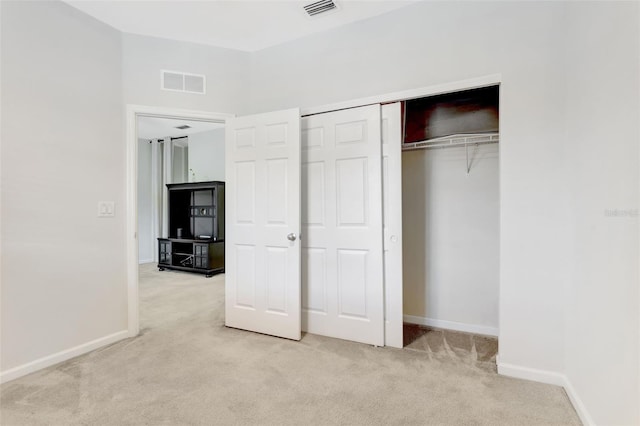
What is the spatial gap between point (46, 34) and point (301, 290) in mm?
2764

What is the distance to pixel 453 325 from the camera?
3049 millimetres

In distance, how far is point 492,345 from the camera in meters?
2.68

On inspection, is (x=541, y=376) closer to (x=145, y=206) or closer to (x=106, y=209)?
(x=106, y=209)

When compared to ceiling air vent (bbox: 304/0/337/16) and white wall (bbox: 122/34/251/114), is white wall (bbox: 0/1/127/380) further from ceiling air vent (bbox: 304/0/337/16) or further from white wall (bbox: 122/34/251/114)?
ceiling air vent (bbox: 304/0/337/16)

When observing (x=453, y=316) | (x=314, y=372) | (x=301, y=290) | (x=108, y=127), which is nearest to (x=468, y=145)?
(x=453, y=316)

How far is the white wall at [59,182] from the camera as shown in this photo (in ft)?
7.12

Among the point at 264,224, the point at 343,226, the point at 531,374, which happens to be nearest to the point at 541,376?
the point at 531,374

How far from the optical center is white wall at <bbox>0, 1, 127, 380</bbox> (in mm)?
2170

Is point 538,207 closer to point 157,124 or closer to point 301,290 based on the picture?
point 301,290

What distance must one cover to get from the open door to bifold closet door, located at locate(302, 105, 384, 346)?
20cm

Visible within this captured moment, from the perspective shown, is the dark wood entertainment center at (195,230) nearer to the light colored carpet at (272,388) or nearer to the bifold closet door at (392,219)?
the light colored carpet at (272,388)

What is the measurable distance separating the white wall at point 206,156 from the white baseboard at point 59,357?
401 centimetres

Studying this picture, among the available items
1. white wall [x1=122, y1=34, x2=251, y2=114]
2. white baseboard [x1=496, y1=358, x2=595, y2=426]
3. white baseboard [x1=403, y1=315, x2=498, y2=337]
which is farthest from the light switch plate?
white baseboard [x1=496, y1=358, x2=595, y2=426]

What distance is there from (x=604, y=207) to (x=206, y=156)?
20.7ft
